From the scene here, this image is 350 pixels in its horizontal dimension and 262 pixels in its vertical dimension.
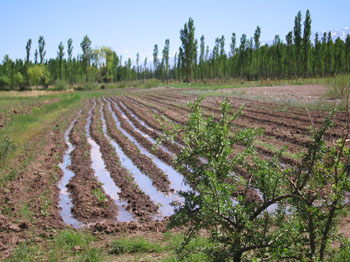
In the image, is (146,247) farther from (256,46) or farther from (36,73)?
(36,73)

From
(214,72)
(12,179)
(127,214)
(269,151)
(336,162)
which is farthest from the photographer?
(214,72)

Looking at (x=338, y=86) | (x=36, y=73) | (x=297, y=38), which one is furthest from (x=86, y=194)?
(x=36, y=73)

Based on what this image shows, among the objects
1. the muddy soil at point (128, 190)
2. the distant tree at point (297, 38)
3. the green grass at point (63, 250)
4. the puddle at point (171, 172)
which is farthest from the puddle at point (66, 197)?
the distant tree at point (297, 38)

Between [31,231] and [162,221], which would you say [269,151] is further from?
[31,231]

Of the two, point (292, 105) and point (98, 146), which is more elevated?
point (292, 105)

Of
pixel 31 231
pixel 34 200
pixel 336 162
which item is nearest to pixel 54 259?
pixel 31 231

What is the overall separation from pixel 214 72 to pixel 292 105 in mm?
53053

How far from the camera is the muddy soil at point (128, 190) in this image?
20.9 feet

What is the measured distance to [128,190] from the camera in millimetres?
7578

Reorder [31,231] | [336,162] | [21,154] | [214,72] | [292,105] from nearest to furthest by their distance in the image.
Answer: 1. [336,162]
2. [31,231]
3. [21,154]
4. [292,105]
5. [214,72]

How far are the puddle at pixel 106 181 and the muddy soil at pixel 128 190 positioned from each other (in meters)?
0.11

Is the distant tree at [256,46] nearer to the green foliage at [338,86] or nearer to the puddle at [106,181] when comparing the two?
the green foliage at [338,86]

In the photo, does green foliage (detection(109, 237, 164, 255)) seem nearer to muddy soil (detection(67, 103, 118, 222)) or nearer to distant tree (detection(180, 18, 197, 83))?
muddy soil (detection(67, 103, 118, 222))

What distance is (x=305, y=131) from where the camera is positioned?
12.5m
